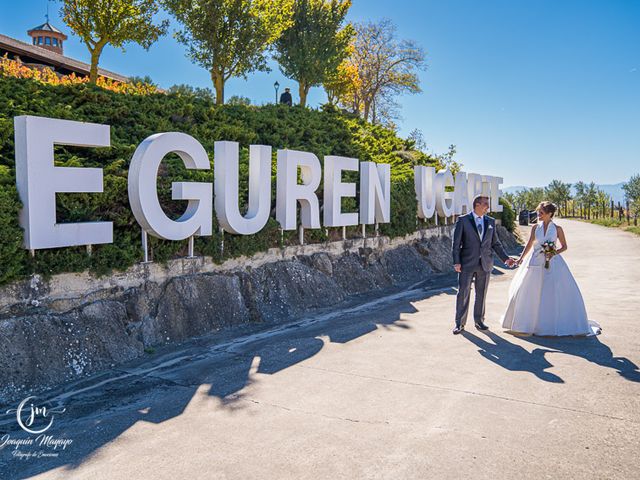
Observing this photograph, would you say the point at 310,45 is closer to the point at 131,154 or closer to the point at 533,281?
the point at 131,154

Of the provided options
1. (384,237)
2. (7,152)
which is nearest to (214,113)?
(384,237)

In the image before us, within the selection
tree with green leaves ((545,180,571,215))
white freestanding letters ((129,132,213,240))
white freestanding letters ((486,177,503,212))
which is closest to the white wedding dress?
white freestanding letters ((129,132,213,240))

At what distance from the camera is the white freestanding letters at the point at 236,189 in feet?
28.7

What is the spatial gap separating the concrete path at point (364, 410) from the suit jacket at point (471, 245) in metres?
1.02

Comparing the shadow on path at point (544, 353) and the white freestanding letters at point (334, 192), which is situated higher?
the white freestanding letters at point (334, 192)

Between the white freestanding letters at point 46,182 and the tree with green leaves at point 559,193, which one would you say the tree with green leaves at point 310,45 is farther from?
the tree with green leaves at point 559,193

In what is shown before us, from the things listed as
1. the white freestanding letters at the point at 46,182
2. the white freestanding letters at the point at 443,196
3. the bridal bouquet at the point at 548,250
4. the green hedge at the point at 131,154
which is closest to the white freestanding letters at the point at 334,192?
the green hedge at the point at 131,154

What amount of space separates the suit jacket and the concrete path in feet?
3.34

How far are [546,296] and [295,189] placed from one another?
16.3ft

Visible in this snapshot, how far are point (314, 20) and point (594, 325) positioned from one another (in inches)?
1027

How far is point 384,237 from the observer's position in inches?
537

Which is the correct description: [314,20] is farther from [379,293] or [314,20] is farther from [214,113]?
[379,293]

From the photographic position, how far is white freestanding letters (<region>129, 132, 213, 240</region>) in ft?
24.3

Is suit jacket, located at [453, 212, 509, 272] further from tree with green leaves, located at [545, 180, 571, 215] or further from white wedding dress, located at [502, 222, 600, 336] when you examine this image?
tree with green leaves, located at [545, 180, 571, 215]
